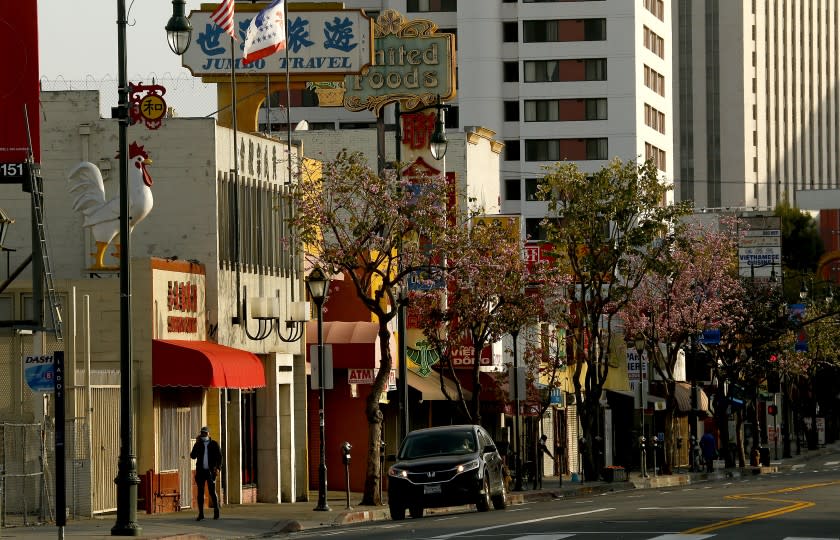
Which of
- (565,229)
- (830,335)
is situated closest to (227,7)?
(565,229)

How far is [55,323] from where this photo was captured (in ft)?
106

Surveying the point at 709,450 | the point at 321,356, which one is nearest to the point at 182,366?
the point at 321,356

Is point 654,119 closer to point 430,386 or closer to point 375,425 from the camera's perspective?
point 430,386

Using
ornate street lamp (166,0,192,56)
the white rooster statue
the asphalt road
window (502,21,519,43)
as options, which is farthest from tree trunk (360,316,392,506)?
window (502,21,519,43)

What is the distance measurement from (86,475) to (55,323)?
11.2 feet

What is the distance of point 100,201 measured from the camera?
38.2 meters

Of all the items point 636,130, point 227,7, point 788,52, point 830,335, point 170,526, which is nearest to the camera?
point 170,526

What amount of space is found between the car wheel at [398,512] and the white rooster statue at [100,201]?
7.96m

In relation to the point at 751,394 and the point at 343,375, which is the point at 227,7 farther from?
the point at 751,394

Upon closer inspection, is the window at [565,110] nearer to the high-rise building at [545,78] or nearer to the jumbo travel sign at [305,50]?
the high-rise building at [545,78]

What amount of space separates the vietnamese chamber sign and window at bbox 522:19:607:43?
60.7 meters

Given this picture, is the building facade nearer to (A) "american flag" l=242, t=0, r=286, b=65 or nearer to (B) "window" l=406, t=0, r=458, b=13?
(A) "american flag" l=242, t=0, r=286, b=65

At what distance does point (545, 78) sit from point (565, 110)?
7.63 ft

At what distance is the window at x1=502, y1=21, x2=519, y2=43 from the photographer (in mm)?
118062
